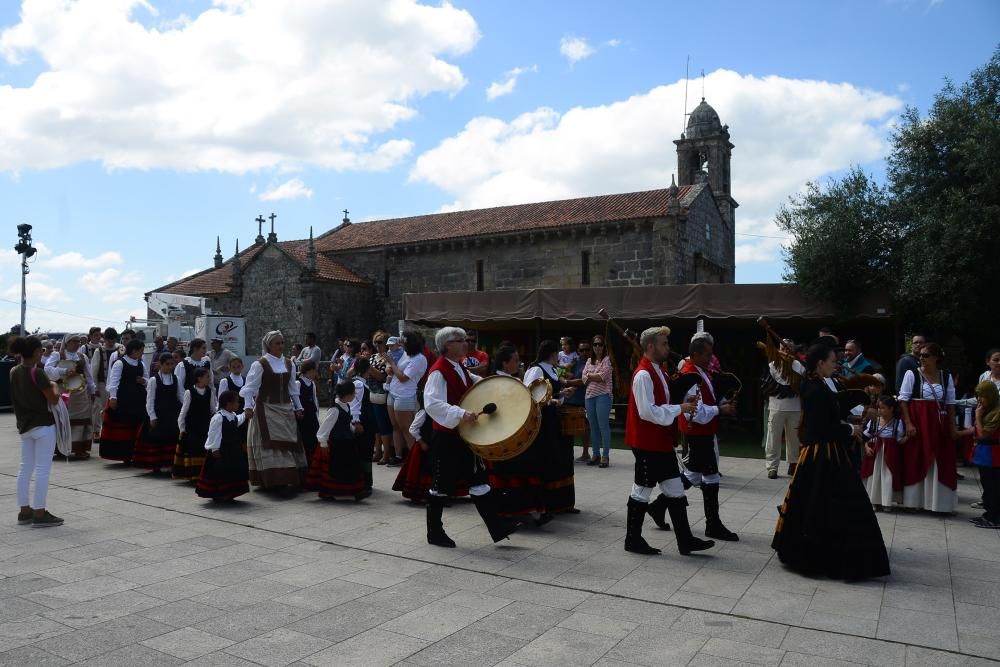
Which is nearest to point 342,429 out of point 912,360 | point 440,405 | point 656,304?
point 440,405

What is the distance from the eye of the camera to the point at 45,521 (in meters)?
6.46

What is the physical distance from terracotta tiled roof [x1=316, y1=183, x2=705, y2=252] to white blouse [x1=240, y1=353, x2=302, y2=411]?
18.7 metres

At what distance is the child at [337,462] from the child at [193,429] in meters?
1.73

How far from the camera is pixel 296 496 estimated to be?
26.3 ft

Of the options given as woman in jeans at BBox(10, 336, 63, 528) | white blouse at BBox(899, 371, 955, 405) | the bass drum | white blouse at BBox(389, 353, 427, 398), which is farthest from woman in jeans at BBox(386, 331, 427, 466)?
white blouse at BBox(899, 371, 955, 405)

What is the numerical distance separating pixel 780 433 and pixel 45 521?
8005mm

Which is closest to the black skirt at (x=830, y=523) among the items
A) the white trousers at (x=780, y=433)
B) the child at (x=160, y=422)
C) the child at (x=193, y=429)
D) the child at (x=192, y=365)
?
the white trousers at (x=780, y=433)

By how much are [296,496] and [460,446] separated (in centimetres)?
301

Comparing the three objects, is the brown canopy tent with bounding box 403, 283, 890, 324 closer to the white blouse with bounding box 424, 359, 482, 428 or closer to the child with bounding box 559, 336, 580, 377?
the child with bounding box 559, 336, 580, 377

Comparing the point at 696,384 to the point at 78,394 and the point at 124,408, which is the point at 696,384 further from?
the point at 78,394

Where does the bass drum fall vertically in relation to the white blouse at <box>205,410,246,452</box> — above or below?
above

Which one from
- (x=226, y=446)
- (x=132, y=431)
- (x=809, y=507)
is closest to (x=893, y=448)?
(x=809, y=507)

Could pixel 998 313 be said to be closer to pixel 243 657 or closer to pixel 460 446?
pixel 460 446

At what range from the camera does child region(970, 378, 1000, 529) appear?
6441 mm
